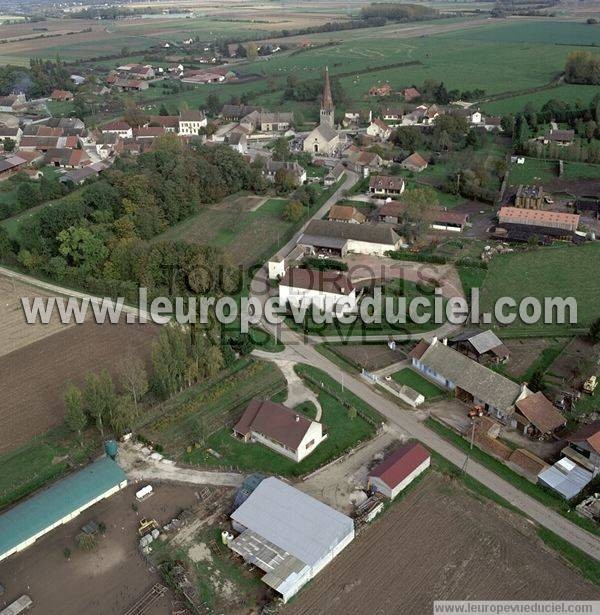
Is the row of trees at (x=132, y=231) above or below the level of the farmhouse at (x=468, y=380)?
above

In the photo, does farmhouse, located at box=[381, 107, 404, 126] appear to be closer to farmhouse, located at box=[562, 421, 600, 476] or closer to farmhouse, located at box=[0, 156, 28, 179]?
farmhouse, located at box=[0, 156, 28, 179]

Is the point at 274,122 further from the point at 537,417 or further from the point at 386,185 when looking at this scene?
the point at 537,417

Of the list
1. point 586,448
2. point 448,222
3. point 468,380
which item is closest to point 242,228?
point 448,222

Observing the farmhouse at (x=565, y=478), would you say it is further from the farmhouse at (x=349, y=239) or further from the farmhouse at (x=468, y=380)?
the farmhouse at (x=349, y=239)

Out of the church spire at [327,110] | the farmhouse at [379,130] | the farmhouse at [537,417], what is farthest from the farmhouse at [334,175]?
the farmhouse at [537,417]

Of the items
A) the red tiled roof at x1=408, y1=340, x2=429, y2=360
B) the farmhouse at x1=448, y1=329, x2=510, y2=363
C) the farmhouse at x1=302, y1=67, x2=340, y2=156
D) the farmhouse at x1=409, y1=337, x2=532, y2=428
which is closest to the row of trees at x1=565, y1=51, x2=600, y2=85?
the farmhouse at x1=302, y1=67, x2=340, y2=156

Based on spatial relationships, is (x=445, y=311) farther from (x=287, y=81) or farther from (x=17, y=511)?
(x=287, y=81)

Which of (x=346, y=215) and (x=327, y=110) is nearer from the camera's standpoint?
(x=346, y=215)
